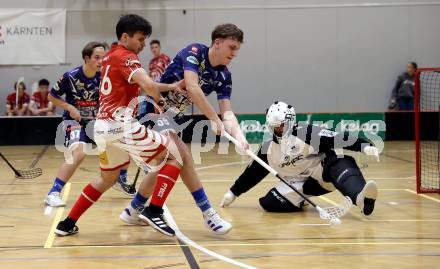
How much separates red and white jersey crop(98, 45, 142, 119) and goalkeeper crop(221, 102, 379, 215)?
147cm

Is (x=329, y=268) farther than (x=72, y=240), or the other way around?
(x=72, y=240)

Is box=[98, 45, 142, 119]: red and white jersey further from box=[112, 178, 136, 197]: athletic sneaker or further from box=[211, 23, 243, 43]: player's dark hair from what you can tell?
box=[112, 178, 136, 197]: athletic sneaker

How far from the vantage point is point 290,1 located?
14555mm

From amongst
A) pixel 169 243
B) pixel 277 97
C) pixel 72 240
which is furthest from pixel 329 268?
pixel 277 97

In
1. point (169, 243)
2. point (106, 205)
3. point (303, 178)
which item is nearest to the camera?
point (169, 243)

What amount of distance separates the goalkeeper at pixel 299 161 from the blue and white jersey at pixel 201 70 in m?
0.73

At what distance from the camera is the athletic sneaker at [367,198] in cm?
538

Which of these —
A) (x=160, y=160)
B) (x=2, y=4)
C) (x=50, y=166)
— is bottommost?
(x=50, y=166)

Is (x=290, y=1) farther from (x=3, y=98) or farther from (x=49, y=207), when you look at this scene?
(x=49, y=207)

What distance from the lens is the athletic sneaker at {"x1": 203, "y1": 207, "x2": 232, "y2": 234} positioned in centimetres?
496

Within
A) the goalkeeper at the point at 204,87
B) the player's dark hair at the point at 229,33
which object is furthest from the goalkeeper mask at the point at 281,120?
the player's dark hair at the point at 229,33

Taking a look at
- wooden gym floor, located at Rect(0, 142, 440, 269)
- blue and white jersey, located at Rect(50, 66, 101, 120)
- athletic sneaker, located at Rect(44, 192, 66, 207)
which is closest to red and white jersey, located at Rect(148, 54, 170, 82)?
wooden gym floor, located at Rect(0, 142, 440, 269)

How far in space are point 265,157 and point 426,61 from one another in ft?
31.3

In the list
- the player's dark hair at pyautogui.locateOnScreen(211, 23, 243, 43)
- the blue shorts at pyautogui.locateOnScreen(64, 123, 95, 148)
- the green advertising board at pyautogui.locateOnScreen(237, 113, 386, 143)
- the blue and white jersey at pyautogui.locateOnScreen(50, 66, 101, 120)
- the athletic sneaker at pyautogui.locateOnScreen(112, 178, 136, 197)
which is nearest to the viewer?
the player's dark hair at pyautogui.locateOnScreen(211, 23, 243, 43)
